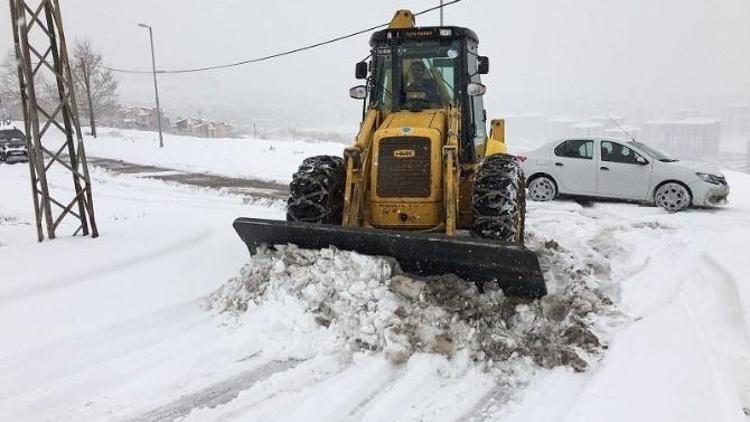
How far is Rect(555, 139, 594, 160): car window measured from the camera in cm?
1192

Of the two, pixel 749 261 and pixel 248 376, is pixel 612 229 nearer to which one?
pixel 749 261

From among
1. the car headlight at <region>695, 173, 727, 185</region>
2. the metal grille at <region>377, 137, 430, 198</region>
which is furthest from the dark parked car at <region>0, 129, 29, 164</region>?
the car headlight at <region>695, 173, 727, 185</region>

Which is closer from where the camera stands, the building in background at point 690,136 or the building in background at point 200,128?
the building in background at point 690,136

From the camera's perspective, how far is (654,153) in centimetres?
1162

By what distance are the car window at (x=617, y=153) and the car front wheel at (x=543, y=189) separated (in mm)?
1217

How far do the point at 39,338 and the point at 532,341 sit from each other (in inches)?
164

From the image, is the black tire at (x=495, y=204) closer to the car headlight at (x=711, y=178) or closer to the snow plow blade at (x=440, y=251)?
the snow plow blade at (x=440, y=251)

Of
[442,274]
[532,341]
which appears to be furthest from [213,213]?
[532,341]

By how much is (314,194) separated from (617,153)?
8245mm

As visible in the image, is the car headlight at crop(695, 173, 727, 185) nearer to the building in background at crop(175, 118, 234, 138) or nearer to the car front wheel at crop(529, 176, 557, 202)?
the car front wheel at crop(529, 176, 557, 202)

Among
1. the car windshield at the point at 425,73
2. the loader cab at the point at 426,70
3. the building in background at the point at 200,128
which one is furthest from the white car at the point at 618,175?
the building in background at the point at 200,128

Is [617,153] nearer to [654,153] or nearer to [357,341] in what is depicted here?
[654,153]

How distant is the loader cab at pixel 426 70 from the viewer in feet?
21.0

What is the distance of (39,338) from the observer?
15.8 feet
